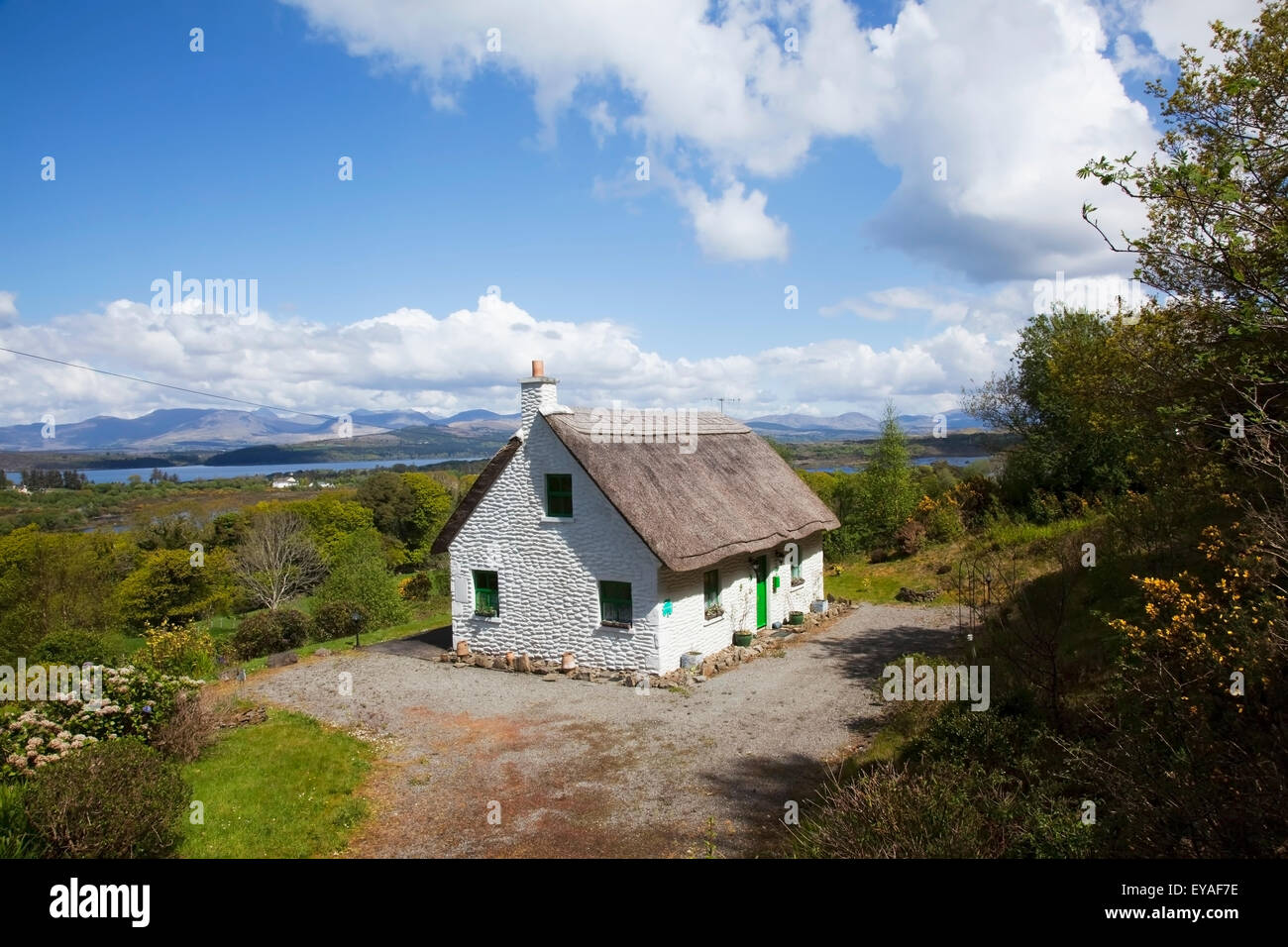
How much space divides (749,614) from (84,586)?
31940 mm

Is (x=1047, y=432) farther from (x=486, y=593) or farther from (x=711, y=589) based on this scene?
(x=486, y=593)

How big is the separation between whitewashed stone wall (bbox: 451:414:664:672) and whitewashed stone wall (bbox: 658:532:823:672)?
318 mm

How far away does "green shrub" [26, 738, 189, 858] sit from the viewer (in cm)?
704

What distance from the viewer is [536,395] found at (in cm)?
1780

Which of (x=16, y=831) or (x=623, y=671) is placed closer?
(x=16, y=831)

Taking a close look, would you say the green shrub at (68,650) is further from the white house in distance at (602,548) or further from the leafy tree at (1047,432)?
the leafy tree at (1047,432)

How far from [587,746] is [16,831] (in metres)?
7.55

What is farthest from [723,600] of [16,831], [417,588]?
[417,588]

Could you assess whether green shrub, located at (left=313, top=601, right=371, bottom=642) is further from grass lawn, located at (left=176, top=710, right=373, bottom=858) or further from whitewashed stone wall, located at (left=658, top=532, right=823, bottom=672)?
whitewashed stone wall, located at (left=658, top=532, right=823, bottom=672)

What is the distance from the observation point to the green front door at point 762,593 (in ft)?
64.8

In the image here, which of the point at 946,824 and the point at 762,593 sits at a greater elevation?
the point at 946,824

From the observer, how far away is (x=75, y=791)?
7.20 metres

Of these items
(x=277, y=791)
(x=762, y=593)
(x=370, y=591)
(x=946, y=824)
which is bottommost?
(x=370, y=591)
